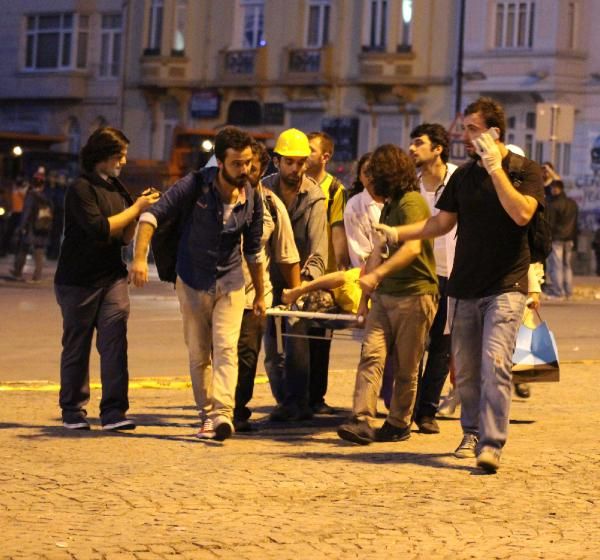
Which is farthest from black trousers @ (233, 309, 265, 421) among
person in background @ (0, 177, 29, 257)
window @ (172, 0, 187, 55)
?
window @ (172, 0, 187, 55)

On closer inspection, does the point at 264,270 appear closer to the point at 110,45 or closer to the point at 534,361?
the point at 534,361

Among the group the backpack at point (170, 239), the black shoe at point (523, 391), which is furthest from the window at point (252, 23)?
the backpack at point (170, 239)

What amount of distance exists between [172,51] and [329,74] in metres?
6.08

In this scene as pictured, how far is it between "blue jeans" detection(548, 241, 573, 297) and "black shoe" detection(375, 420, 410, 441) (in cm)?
1813

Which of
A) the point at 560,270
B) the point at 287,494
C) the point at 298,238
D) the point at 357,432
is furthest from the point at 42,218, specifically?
the point at 287,494

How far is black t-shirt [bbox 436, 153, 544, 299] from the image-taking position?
10422mm

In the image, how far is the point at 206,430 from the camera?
37.6 feet

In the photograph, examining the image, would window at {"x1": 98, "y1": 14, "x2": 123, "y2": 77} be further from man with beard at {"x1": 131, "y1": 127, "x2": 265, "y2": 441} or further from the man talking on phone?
the man talking on phone

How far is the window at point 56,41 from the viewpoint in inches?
2324

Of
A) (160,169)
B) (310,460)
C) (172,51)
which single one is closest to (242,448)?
(310,460)

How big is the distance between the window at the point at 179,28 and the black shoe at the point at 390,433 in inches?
1780

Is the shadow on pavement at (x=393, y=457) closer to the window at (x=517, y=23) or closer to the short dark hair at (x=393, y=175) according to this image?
the short dark hair at (x=393, y=175)

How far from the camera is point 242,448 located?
11.1 m

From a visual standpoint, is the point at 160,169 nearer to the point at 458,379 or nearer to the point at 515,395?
the point at 515,395
